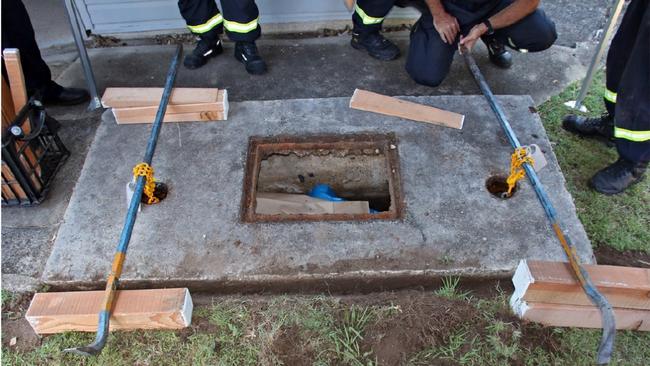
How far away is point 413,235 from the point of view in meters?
2.19

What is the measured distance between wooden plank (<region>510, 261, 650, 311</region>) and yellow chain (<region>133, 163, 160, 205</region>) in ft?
5.53

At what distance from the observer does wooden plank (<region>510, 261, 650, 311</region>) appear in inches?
71.6

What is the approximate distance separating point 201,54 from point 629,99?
2789 mm

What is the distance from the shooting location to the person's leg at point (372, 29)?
3436mm

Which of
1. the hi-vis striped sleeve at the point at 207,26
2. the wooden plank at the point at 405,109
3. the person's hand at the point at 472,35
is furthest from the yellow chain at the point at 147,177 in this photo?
the person's hand at the point at 472,35

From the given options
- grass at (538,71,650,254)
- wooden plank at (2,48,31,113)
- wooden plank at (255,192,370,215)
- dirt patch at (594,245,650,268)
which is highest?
wooden plank at (2,48,31,113)

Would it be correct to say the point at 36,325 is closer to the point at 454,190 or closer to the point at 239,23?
the point at 454,190

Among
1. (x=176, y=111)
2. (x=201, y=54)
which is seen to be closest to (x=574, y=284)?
(x=176, y=111)

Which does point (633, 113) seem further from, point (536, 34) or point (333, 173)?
point (333, 173)

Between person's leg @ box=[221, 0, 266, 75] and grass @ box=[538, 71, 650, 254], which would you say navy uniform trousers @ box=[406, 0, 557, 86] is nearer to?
grass @ box=[538, 71, 650, 254]

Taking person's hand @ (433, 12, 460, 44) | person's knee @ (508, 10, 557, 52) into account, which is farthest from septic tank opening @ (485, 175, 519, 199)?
person's knee @ (508, 10, 557, 52)

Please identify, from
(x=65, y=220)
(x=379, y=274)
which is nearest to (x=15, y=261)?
(x=65, y=220)

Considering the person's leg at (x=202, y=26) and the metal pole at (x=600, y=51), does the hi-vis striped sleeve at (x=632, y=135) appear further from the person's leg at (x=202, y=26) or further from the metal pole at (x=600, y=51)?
the person's leg at (x=202, y=26)

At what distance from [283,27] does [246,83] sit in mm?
848
